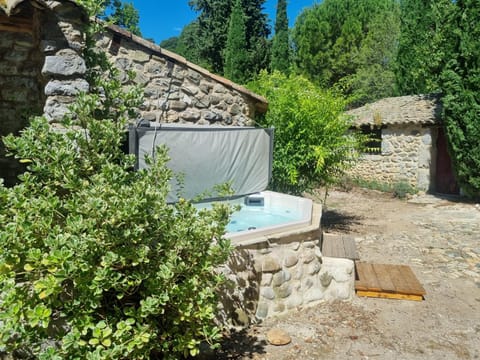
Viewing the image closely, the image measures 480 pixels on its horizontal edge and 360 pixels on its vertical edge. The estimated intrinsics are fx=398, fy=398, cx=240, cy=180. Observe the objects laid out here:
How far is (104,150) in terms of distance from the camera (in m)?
2.80

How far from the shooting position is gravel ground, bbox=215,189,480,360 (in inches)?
137

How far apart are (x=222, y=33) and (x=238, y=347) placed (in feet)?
67.0

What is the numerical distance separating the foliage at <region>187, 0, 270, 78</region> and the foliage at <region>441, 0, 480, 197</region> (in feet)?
36.1

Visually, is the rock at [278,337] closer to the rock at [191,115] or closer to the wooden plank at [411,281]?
the wooden plank at [411,281]

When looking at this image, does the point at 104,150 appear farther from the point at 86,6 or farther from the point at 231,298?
the point at 231,298

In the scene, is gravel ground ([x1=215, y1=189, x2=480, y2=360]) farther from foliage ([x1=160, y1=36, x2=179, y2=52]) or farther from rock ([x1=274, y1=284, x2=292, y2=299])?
foliage ([x1=160, y1=36, x2=179, y2=52])

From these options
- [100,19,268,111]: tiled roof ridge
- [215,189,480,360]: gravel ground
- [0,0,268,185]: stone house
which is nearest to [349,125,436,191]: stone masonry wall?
[215,189,480,360]: gravel ground

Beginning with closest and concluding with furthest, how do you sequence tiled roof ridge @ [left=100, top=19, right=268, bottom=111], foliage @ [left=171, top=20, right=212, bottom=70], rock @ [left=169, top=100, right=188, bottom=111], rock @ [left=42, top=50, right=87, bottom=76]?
1. rock @ [left=42, top=50, right=87, bottom=76]
2. tiled roof ridge @ [left=100, top=19, right=268, bottom=111]
3. rock @ [left=169, top=100, right=188, bottom=111]
4. foliage @ [left=171, top=20, right=212, bottom=70]

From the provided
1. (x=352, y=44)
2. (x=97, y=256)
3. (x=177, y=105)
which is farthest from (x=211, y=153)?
(x=352, y=44)

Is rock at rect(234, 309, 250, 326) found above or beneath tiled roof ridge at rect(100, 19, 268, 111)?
beneath

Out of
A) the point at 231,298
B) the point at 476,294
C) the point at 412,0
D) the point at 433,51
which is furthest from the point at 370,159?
the point at 231,298

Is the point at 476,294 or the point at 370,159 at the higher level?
the point at 370,159

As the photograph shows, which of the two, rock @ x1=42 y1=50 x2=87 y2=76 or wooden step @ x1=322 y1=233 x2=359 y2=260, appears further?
wooden step @ x1=322 y1=233 x2=359 y2=260

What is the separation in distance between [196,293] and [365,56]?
65.6 feet
